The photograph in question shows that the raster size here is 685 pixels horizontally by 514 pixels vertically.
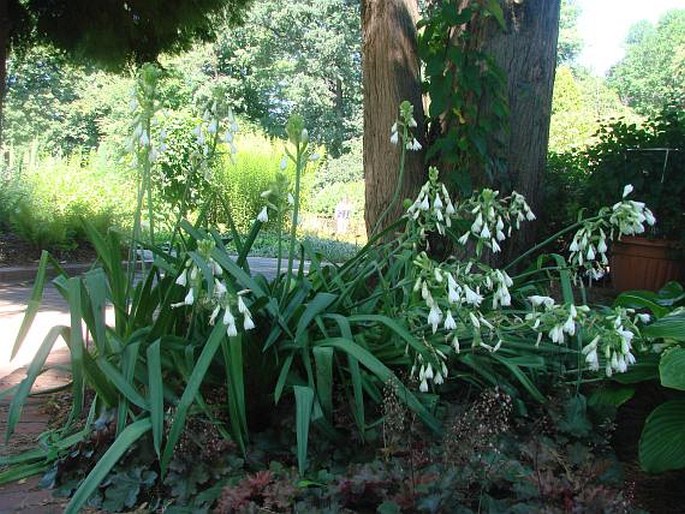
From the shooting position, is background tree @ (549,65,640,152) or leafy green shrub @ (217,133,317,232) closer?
background tree @ (549,65,640,152)

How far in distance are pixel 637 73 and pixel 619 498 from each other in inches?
2076

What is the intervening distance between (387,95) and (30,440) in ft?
7.52

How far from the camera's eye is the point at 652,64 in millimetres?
47719

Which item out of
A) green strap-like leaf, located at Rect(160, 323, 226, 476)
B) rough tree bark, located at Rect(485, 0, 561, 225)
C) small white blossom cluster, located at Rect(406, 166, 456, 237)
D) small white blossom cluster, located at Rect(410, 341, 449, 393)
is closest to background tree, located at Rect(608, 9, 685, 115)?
rough tree bark, located at Rect(485, 0, 561, 225)

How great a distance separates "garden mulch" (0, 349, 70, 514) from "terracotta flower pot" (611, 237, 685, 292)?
3624 mm

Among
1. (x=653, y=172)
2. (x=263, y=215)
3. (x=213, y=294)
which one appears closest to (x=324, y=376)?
(x=213, y=294)

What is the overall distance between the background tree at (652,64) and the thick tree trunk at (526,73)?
43883mm

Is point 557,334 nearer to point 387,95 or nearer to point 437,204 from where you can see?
point 437,204

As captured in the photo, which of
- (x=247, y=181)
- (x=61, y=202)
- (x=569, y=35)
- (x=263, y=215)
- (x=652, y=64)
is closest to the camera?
(x=263, y=215)

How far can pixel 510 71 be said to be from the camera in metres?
3.29

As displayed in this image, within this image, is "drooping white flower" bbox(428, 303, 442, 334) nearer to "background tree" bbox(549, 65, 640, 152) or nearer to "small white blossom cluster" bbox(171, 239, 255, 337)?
"small white blossom cluster" bbox(171, 239, 255, 337)

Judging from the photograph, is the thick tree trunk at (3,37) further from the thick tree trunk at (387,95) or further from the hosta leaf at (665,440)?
the hosta leaf at (665,440)

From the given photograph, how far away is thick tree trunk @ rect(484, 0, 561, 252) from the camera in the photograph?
3.26 m

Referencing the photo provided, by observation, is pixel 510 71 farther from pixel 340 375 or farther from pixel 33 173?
pixel 33 173
